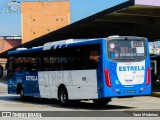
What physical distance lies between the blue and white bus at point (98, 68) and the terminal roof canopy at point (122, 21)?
541cm

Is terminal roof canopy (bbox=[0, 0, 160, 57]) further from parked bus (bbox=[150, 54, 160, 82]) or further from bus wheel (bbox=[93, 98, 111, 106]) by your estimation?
bus wheel (bbox=[93, 98, 111, 106])

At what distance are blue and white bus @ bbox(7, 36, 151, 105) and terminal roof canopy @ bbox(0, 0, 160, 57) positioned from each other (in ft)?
17.7

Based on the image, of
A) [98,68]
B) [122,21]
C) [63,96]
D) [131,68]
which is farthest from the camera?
[122,21]

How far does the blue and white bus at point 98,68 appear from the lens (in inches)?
655

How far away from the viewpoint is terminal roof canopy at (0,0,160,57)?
935 inches

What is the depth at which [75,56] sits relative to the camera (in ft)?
59.2

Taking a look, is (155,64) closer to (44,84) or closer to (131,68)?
(44,84)

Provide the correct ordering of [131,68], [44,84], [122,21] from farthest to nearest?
[122,21] → [44,84] → [131,68]

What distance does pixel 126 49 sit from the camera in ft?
56.0

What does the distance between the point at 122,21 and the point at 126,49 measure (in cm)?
1348

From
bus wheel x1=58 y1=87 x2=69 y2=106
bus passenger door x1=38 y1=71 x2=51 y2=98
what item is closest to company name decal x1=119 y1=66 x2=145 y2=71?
bus wheel x1=58 y1=87 x2=69 y2=106

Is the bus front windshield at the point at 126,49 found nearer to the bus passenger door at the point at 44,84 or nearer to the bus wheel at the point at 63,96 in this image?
the bus wheel at the point at 63,96

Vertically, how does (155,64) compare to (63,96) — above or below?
above

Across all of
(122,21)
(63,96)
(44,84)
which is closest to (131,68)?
(63,96)
